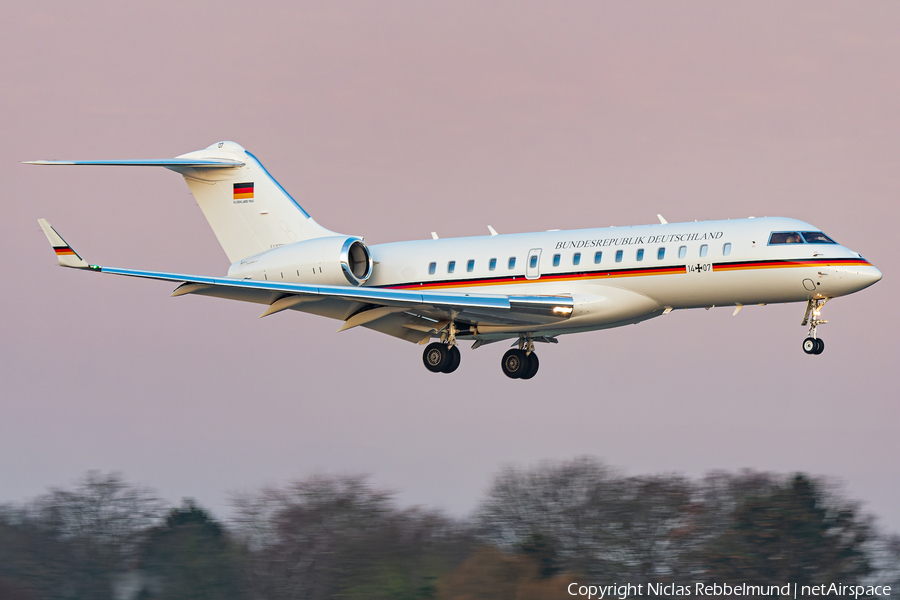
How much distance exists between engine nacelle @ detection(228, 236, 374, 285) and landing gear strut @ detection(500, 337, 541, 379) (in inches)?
173

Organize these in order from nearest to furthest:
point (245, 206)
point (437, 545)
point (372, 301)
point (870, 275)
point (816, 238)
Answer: point (870, 275)
point (816, 238)
point (372, 301)
point (245, 206)
point (437, 545)

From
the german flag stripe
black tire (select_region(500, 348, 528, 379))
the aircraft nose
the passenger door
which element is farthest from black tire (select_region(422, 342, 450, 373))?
the aircraft nose

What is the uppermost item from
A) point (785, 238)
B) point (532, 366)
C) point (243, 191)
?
point (243, 191)

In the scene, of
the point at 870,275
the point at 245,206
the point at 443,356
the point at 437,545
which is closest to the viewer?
the point at 870,275

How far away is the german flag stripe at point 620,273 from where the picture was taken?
78.0 feet

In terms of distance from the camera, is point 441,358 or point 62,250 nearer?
point 62,250

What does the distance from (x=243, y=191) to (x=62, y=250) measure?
27.8ft

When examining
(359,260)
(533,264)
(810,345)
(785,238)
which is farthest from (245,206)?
(810,345)

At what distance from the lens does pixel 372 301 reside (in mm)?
26047

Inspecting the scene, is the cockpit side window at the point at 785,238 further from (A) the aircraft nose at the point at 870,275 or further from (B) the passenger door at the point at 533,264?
(B) the passenger door at the point at 533,264

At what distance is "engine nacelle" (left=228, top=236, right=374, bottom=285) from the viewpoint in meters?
28.0

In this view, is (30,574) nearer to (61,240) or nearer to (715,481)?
(61,240)

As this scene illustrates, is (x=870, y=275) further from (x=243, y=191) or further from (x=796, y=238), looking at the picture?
(x=243, y=191)

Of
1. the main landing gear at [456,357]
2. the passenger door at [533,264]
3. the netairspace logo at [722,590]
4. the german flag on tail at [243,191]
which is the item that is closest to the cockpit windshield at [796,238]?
the passenger door at [533,264]
